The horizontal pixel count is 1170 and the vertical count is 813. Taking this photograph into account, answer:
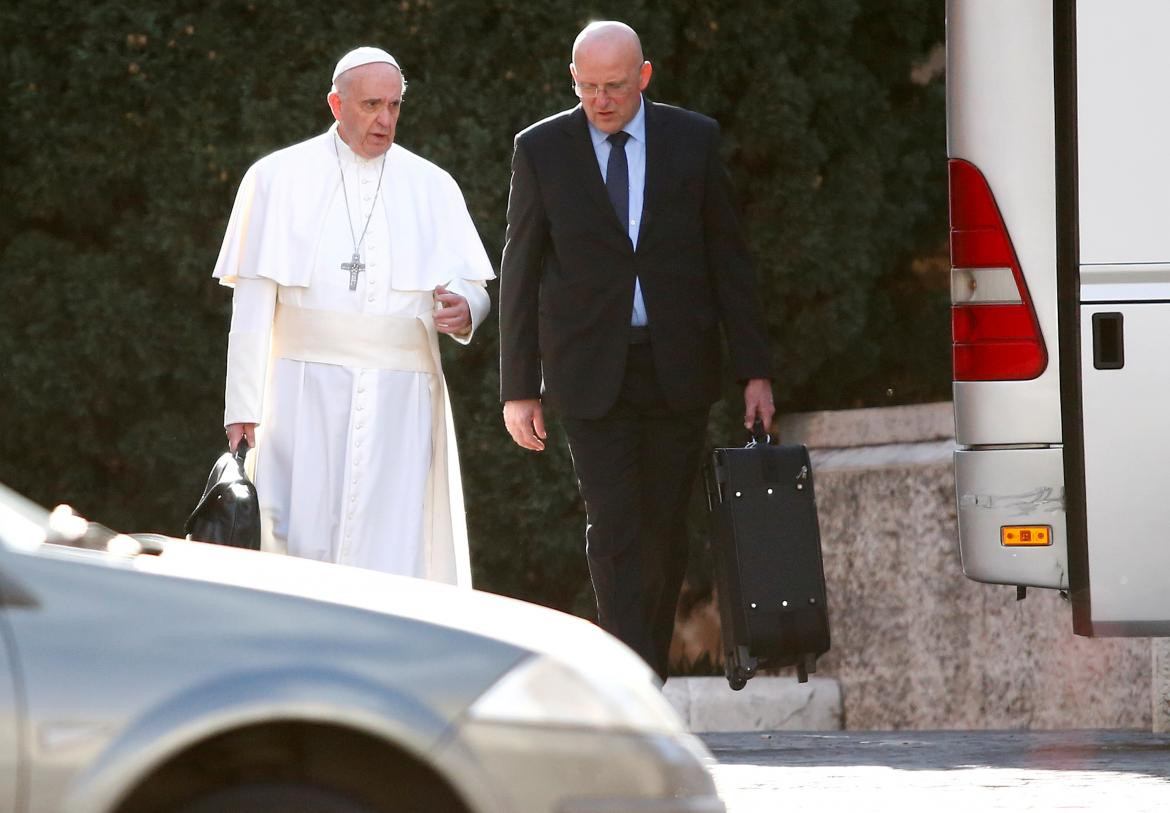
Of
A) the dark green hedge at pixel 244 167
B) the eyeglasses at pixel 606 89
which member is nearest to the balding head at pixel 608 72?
the eyeglasses at pixel 606 89

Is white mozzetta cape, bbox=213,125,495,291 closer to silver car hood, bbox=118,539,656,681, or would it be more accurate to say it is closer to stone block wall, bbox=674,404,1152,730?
stone block wall, bbox=674,404,1152,730

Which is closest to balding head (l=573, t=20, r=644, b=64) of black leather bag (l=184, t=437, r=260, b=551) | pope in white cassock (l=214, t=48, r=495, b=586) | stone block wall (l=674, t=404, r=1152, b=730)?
pope in white cassock (l=214, t=48, r=495, b=586)

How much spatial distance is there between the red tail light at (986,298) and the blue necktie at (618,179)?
93 centimetres

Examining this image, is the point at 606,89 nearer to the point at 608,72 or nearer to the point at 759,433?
the point at 608,72

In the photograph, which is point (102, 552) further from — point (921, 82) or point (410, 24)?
point (921, 82)

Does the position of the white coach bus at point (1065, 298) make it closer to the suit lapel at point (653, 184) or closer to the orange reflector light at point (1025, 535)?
the orange reflector light at point (1025, 535)

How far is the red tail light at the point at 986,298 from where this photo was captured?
23.0ft

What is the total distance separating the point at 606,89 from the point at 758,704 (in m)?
2.86

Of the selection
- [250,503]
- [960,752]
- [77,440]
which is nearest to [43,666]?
[250,503]

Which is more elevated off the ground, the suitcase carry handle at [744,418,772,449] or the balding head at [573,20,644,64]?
the balding head at [573,20,644,64]

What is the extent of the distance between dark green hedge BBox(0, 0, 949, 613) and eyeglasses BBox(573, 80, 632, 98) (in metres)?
2.33

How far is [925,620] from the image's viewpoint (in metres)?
9.24

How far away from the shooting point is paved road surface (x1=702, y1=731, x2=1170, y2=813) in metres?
6.43

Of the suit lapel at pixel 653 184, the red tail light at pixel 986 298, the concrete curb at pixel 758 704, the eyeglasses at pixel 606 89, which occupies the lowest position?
the concrete curb at pixel 758 704
